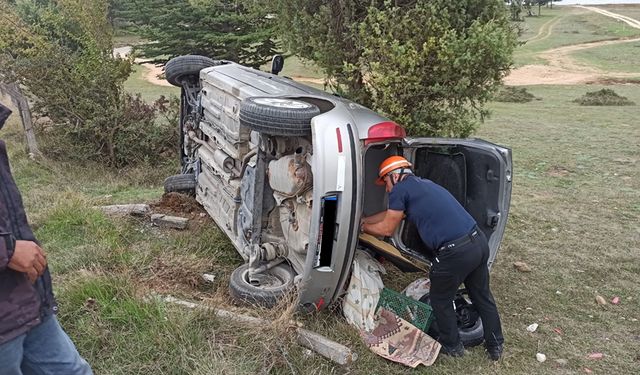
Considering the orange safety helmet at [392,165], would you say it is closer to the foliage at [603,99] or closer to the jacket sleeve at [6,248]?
the jacket sleeve at [6,248]

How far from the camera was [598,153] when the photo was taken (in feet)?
34.2

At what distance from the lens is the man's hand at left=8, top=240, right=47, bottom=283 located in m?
2.20

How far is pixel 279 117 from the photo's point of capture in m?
3.95

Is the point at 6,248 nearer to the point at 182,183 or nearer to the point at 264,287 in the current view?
the point at 264,287

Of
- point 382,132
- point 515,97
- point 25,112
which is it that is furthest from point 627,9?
point 382,132

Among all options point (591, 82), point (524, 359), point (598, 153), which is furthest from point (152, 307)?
point (591, 82)

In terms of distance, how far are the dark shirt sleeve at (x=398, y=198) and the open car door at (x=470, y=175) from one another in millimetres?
550

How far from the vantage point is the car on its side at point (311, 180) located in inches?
150

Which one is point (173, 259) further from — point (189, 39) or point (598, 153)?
point (189, 39)

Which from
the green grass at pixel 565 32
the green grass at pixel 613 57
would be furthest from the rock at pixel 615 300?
the green grass at pixel 565 32

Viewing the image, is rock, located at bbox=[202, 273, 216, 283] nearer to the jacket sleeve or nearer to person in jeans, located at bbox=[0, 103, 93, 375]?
person in jeans, located at bbox=[0, 103, 93, 375]

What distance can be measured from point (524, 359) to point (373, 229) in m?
1.43

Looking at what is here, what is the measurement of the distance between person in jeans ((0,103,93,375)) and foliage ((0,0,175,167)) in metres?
7.33

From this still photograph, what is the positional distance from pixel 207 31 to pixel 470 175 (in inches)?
516
